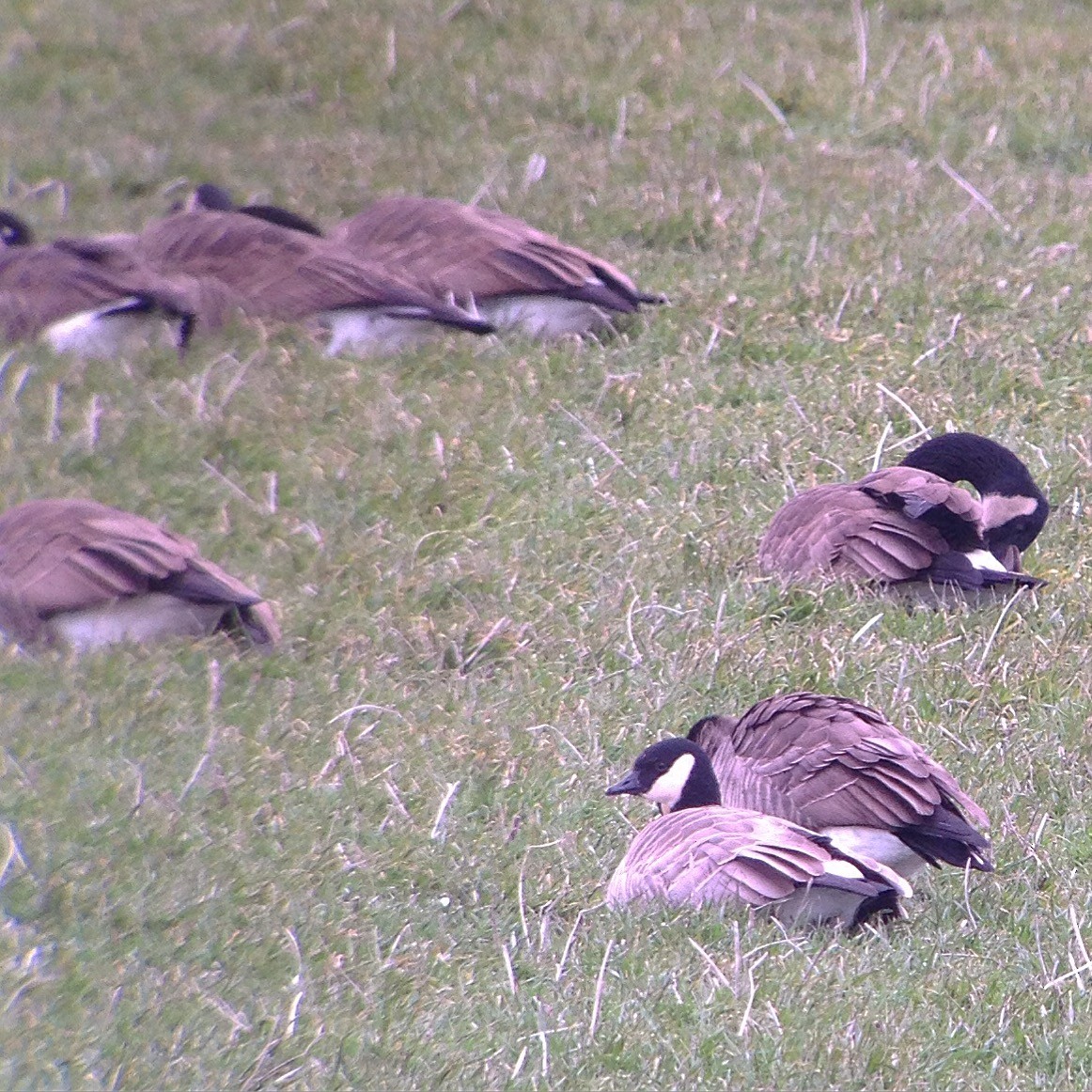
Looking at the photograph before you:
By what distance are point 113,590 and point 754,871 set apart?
315 cm

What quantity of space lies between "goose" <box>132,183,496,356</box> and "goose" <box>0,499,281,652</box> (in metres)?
2.41

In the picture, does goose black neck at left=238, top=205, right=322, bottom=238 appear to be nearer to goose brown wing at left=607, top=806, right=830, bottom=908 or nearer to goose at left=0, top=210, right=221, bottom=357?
goose at left=0, top=210, right=221, bottom=357

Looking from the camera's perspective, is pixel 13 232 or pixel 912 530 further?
pixel 13 232

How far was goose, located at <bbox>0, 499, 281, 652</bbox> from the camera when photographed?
7086 mm

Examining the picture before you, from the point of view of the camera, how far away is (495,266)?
9.41 meters

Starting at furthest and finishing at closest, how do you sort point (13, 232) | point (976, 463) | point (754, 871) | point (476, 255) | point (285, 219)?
1. point (13, 232)
2. point (285, 219)
3. point (476, 255)
4. point (976, 463)
5. point (754, 871)

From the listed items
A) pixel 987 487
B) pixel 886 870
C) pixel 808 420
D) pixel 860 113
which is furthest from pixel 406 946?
pixel 860 113

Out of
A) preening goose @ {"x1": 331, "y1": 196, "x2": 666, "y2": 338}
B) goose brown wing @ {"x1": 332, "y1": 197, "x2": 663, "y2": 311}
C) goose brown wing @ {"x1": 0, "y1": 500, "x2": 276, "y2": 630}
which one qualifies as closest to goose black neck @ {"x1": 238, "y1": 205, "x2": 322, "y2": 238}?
goose brown wing @ {"x1": 332, "y1": 197, "x2": 663, "y2": 311}

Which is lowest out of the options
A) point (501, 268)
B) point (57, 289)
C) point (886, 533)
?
point (57, 289)

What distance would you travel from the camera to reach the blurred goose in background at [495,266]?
922cm

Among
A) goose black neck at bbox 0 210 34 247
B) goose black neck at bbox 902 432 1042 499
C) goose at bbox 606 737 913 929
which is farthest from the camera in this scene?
goose black neck at bbox 0 210 34 247

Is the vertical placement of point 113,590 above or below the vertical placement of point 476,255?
below

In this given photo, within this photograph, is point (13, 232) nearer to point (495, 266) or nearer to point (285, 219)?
point (285, 219)

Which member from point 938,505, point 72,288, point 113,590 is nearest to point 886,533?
point 938,505
